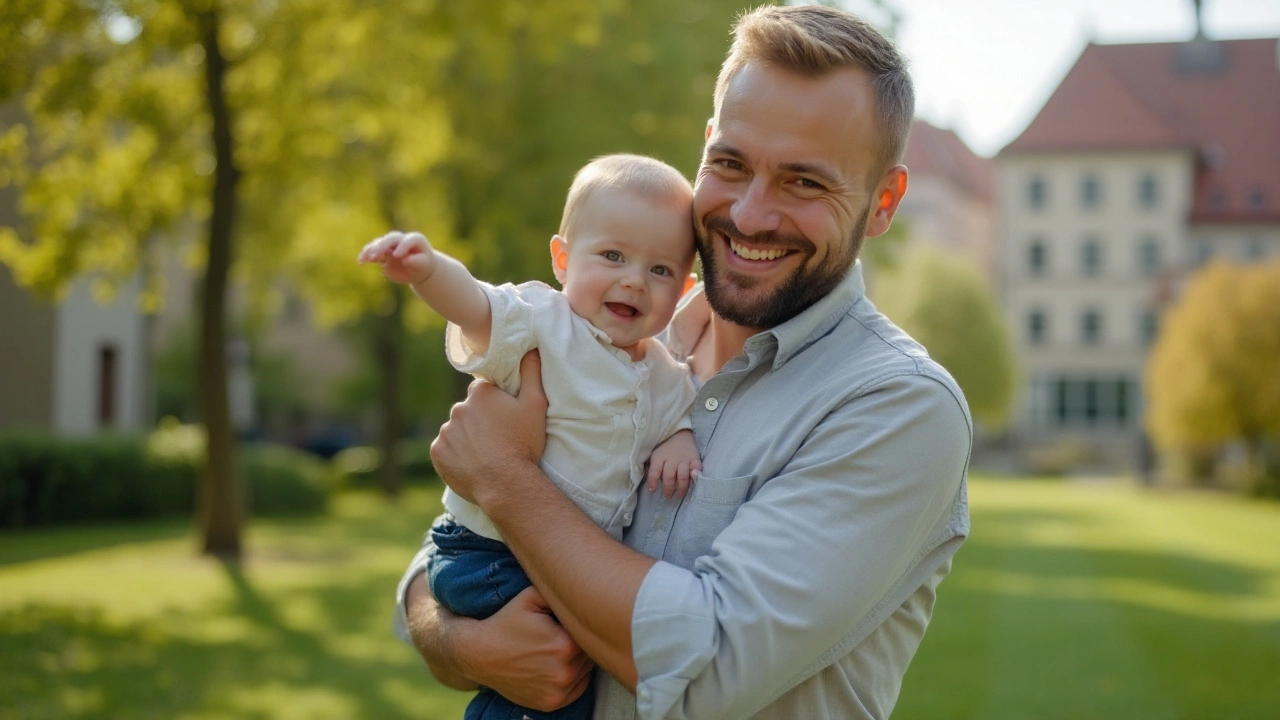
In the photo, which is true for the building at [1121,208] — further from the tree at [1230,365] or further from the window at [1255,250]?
the tree at [1230,365]

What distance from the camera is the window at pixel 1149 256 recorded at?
69.2m

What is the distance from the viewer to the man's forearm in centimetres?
243

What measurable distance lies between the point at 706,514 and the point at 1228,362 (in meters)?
44.7

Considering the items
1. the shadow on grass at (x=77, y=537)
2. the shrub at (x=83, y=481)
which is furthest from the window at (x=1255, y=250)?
the shadow on grass at (x=77, y=537)

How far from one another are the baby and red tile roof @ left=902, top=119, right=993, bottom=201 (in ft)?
248

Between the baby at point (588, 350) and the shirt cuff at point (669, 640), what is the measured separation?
17.6 inches

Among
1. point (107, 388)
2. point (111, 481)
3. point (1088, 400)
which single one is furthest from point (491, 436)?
point (1088, 400)

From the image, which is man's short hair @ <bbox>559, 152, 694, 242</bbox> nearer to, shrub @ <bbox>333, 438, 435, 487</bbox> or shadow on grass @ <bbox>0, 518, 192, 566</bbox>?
shadow on grass @ <bbox>0, 518, 192, 566</bbox>

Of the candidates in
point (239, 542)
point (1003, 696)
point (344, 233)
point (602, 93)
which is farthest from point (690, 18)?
point (1003, 696)

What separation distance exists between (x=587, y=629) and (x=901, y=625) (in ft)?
2.20

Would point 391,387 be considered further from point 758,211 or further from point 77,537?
point 758,211

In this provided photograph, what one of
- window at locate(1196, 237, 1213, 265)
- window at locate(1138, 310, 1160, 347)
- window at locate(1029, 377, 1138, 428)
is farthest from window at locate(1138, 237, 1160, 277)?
window at locate(1029, 377, 1138, 428)

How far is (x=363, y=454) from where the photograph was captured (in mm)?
46500

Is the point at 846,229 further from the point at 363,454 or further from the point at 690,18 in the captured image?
the point at 363,454
